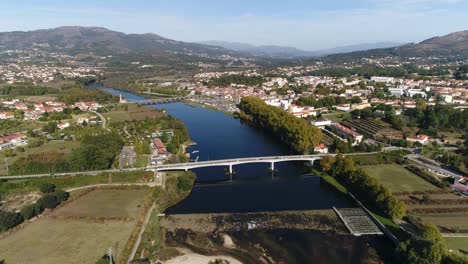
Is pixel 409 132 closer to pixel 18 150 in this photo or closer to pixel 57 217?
pixel 57 217

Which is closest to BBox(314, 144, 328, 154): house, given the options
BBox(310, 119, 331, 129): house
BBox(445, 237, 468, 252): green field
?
BBox(310, 119, 331, 129): house

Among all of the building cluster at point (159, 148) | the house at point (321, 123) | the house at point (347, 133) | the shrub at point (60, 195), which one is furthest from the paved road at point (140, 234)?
the house at point (321, 123)

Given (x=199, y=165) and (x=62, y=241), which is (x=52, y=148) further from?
(x=62, y=241)

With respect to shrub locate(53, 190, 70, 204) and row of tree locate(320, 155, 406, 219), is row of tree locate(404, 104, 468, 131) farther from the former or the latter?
shrub locate(53, 190, 70, 204)

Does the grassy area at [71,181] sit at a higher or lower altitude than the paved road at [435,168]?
higher

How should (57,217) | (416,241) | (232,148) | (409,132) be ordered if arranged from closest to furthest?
1. (416,241)
2. (57,217)
3. (232,148)
4. (409,132)

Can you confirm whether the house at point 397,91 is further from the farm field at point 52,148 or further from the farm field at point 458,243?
the farm field at point 52,148

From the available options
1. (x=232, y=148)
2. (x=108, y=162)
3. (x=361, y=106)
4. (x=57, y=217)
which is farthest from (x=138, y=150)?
(x=361, y=106)
